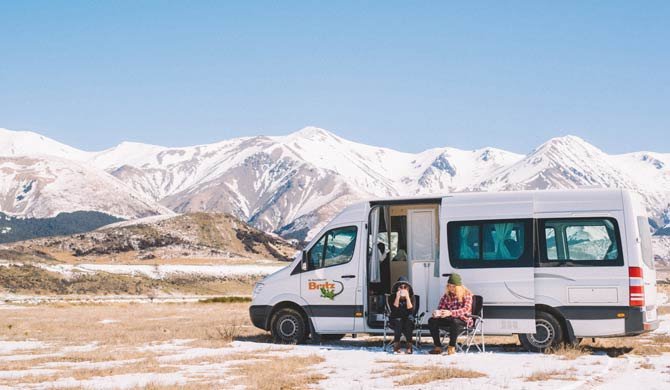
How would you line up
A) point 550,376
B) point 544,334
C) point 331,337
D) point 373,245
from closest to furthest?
point 550,376, point 544,334, point 373,245, point 331,337

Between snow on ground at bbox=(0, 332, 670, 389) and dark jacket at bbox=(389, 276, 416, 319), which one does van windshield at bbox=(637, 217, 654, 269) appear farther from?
dark jacket at bbox=(389, 276, 416, 319)

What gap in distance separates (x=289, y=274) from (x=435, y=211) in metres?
3.82

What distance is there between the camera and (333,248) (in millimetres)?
20047

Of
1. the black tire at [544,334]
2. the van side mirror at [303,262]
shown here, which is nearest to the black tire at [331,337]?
the van side mirror at [303,262]

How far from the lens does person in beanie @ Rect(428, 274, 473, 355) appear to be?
703 inches

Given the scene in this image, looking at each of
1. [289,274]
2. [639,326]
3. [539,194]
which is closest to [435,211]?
[539,194]

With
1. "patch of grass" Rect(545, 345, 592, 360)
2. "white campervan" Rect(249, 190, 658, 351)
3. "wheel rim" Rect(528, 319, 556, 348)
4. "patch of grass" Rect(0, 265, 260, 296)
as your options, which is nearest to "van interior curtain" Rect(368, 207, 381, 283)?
"white campervan" Rect(249, 190, 658, 351)

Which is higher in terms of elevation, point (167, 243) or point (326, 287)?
point (167, 243)

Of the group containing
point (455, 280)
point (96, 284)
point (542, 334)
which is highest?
point (96, 284)

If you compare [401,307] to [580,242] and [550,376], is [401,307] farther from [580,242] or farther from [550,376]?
[550,376]

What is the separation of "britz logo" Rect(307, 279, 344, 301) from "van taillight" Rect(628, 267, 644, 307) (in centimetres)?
634

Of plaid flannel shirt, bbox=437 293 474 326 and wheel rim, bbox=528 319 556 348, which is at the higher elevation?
plaid flannel shirt, bbox=437 293 474 326

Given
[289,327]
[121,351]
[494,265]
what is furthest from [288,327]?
[494,265]

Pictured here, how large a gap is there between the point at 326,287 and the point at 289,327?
4.82ft
